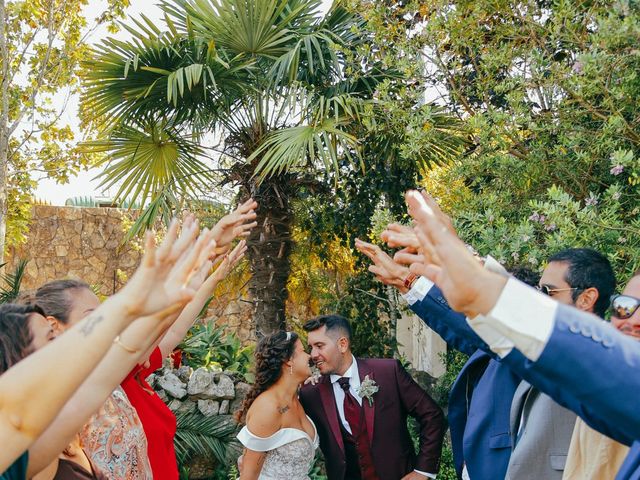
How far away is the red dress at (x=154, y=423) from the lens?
346cm

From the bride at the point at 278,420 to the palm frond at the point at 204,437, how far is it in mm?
2487

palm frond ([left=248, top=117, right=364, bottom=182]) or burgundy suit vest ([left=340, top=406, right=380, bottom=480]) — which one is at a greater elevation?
palm frond ([left=248, top=117, right=364, bottom=182])

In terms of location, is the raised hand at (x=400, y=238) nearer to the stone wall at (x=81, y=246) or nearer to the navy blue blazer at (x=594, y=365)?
the navy blue blazer at (x=594, y=365)

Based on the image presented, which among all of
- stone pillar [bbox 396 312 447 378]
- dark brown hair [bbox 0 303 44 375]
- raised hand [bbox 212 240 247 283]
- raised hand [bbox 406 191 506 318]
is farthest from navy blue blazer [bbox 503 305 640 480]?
stone pillar [bbox 396 312 447 378]

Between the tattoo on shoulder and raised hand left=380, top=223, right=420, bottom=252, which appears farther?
raised hand left=380, top=223, right=420, bottom=252

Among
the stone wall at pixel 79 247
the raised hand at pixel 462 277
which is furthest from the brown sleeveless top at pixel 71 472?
the stone wall at pixel 79 247

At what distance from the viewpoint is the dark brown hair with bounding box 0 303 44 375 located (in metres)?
2.09

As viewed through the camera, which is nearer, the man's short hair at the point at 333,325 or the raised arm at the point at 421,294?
the raised arm at the point at 421,294

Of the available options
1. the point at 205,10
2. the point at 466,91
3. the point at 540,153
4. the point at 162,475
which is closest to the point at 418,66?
the point at 466,91

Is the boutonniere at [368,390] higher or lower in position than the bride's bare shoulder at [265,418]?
higher

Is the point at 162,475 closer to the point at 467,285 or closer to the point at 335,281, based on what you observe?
the point at 467,285

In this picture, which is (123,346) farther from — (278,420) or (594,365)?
(278,420)

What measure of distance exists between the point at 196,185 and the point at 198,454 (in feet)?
9.35

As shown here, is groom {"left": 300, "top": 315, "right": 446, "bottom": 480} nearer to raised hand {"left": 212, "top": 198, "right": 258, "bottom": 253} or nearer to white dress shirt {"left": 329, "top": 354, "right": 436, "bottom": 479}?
white dress shirt {"left": 329, "top": 354, "right": 436, "bottom": 479}
